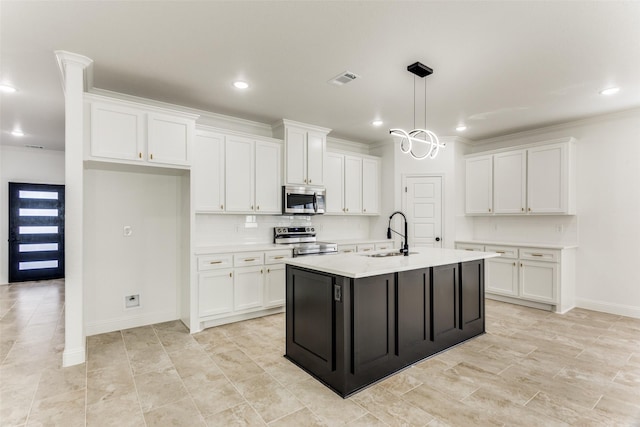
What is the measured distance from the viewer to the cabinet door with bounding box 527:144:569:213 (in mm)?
4699

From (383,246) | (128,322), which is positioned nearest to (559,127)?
(383,246)

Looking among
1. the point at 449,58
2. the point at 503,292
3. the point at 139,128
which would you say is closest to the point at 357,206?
the point at 503,292

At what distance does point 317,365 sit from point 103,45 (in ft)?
10.4

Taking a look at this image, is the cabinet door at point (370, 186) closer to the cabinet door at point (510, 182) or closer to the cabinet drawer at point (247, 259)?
the cabinet door at point (510, 182)

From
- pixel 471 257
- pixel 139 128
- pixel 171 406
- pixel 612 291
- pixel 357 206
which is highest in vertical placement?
pixel 139 128

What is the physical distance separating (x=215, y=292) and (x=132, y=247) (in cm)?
113

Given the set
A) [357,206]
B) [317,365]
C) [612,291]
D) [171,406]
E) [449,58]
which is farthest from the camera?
[357,206]

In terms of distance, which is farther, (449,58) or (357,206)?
(357,206)

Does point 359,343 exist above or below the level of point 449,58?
below

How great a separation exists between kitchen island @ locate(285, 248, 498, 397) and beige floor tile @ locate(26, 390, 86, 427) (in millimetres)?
1587

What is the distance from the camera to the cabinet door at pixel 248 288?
4.05m

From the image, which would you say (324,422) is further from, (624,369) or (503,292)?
(503,292)

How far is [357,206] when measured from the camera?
5.86 m

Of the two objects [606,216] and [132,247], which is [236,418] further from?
[606,216]
